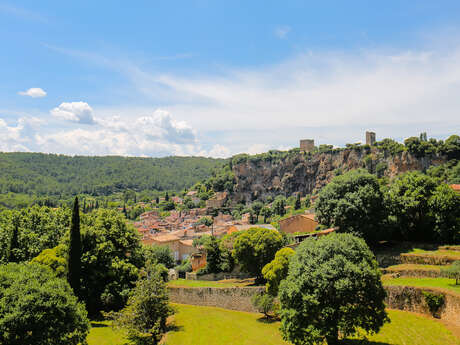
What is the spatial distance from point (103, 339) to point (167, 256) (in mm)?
27717

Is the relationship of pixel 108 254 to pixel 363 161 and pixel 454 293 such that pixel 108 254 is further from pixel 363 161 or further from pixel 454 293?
pixel 363 161

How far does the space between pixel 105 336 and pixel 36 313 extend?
812cm

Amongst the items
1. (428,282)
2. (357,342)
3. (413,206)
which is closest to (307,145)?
(413,206)

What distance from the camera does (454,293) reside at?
19438 millimetres

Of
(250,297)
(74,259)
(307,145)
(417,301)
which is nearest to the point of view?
(417,301)

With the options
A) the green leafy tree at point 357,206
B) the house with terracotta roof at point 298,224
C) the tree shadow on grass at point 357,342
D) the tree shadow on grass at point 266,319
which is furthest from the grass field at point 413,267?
the house with terracotta roof at point 298,224

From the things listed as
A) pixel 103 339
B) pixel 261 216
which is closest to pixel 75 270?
pixel 103 339

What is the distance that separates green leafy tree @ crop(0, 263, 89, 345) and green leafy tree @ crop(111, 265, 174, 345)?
400 centimetres

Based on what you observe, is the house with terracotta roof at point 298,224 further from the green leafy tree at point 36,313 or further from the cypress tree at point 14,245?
the green leafy tree at point 36,313

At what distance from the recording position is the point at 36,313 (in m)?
16.0

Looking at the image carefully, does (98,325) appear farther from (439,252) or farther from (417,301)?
(439,252)

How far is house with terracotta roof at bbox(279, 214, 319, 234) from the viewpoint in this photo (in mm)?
55500

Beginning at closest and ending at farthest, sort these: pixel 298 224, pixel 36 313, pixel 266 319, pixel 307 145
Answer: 1. pixel 36 313
2. pixel 266 319
3. pixel 298 224
4. pixel 307 145

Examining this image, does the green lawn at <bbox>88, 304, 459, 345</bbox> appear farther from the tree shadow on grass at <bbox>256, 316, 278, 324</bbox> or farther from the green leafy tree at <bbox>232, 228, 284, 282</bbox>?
the green leafy tree at <bbox>232, 228, 284, 282</bbox>
